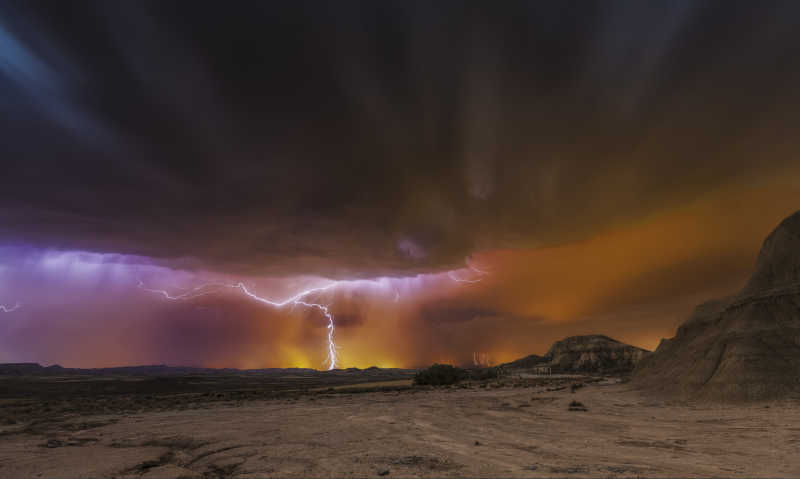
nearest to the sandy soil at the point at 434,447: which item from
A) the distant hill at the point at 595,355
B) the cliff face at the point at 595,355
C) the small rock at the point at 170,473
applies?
the small rock at the point at 170,473

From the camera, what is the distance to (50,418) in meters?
31.0

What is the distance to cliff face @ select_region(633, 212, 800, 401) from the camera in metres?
28.7

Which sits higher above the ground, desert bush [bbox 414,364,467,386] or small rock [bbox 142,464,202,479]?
small rock [bbox 142,464,202,479]

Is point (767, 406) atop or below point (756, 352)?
below

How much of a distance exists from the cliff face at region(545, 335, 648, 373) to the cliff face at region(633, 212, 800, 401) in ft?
377

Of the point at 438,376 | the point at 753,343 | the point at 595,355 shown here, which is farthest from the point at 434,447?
the point at 595,355

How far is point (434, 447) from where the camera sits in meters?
14.0

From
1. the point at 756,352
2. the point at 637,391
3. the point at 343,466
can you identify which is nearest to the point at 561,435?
the point at 343,466

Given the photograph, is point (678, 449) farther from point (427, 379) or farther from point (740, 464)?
point (427, 379)

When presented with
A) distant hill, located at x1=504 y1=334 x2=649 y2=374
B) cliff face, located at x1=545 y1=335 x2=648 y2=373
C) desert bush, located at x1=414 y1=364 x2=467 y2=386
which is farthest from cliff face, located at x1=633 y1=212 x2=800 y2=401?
cliff face, located at x1=545 y1=335 x2=648 y2=373

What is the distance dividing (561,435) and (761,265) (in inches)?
1633

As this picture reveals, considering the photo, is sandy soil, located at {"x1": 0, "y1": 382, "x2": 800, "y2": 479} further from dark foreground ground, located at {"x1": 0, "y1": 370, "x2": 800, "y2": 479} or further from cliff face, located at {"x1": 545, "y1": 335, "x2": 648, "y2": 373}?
cliff face, located at {"x1": 545, "y1": 335, "x2": 648, "y2": 373}

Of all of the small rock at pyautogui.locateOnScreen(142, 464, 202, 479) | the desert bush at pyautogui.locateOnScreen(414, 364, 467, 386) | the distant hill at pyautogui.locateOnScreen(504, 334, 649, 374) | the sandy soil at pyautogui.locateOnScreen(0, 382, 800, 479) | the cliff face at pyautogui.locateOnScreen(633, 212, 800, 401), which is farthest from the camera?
the distant hill at pyautogui.locateOnScreen(504, 334, 649, 374)

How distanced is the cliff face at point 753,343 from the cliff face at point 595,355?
114829 mm
